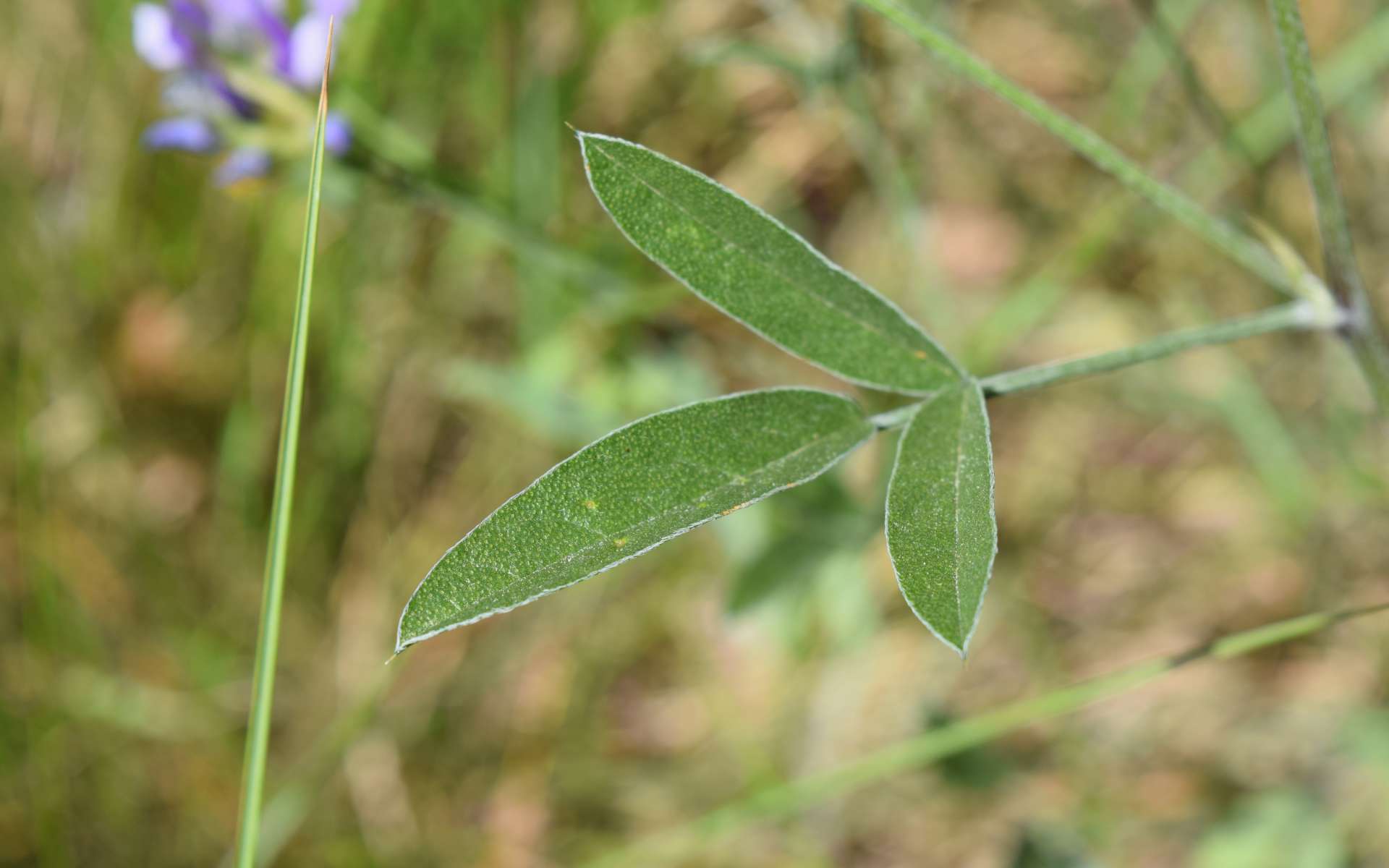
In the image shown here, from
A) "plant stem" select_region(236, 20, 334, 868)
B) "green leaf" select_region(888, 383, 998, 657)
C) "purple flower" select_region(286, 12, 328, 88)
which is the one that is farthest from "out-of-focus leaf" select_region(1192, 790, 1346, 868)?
"purple flower" select_region(286, 12, 328, 88)

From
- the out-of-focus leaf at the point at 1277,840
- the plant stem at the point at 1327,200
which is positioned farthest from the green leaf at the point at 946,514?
the out-of-focus leaf at the point at 1277,840

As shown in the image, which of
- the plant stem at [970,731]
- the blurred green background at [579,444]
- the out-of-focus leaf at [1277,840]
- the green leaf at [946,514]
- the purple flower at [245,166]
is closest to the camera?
the green leaf at [946,514]

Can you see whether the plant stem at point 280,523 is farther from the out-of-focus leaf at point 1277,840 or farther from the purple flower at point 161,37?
the out-of-focus leaf at point 1277,840

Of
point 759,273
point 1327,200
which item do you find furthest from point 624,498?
point 1327,200

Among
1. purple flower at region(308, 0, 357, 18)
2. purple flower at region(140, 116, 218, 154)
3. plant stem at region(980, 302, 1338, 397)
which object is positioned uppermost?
purple flower at region(308, 0, 357, 18)

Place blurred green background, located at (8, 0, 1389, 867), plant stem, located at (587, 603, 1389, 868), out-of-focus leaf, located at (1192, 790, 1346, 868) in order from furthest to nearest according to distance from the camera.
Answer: blurred green background, located at (8, 0, 1389, 867)
out-of-focus leaf, located at (1192, 790, 1346, 868)
plant stem, located at (587, 603, 1389, 868)

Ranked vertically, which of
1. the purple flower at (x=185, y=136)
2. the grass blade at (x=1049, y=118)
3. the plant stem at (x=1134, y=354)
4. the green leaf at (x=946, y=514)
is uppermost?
the purple flower at (x=185, y=136)

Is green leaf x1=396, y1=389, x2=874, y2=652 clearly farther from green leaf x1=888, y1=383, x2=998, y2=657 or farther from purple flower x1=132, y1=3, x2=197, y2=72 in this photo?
purple flower x1=132, y1=3, x2=197, y2=72
